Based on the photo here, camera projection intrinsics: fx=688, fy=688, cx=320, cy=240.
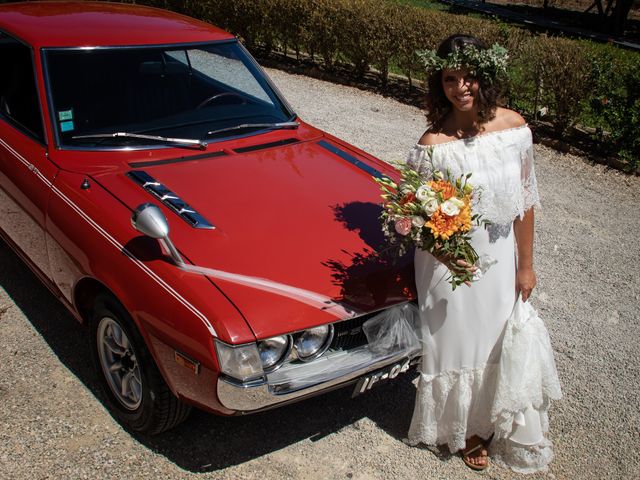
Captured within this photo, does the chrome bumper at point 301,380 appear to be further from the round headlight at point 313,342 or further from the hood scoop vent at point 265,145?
the hood scoop vent at point 265,145

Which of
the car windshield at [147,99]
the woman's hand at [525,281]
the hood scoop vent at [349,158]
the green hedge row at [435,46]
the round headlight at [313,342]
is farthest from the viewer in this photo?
the green hedge row at [435,46]

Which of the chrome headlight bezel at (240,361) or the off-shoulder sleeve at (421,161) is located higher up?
the off-shoulder sleeve at (421,161)

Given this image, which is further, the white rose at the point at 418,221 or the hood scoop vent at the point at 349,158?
the hood scoop vent at the point at 349,158

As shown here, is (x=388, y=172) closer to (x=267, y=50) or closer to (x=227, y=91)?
(x=227, y=91)

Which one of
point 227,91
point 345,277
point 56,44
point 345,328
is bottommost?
point 345,328

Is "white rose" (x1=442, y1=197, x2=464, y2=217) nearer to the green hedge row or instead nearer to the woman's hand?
the woman's hand

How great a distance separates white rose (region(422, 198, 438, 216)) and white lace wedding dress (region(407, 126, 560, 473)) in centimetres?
24

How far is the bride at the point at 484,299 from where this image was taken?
310 centimetres

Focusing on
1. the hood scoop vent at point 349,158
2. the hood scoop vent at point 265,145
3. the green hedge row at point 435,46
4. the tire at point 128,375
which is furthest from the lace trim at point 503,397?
the green hedge row at point 435,46

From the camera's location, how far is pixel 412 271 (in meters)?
3.45

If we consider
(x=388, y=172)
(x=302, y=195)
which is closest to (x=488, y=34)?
(x=388, y=172)

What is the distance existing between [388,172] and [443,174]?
1238 millimetres

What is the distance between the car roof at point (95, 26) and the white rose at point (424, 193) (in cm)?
222

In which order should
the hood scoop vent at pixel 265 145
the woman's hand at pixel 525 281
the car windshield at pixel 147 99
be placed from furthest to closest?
1. the hood scoop vent at pixel 265 145
2. the car windshield at pixel 147 99
3. the woman's hand at pixel 525 281
